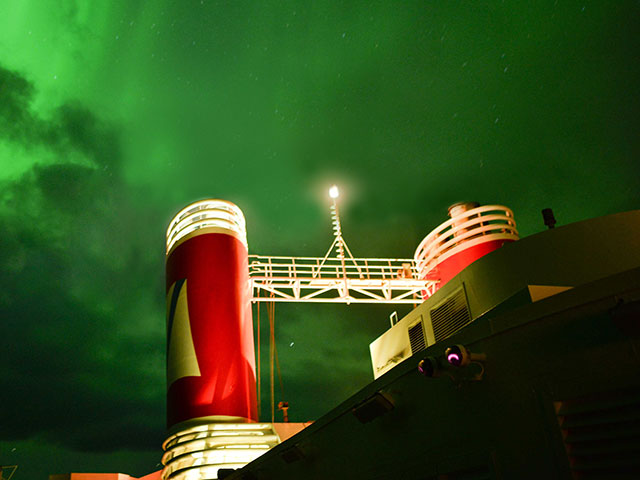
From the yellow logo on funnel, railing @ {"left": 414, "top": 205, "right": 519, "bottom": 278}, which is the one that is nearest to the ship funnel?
railing @ {"left": 414, "top": 205, "right": 519, "bottom": 278}

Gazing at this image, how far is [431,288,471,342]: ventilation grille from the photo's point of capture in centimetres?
1145

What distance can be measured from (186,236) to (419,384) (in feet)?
44.3

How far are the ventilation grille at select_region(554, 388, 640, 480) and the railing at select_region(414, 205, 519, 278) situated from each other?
50.8 feet

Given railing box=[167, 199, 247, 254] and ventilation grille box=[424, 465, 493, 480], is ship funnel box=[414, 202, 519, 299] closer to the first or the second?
railing box=[167, 199, 247, 254]

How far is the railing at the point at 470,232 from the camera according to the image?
20.1 metres

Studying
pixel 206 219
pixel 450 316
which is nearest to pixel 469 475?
pixel 450 316

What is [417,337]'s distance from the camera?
13195 mm

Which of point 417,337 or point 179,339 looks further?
point 179,339

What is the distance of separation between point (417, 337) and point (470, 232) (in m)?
8.16

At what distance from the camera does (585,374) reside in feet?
15.9

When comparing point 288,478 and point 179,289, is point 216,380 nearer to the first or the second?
point 179,289

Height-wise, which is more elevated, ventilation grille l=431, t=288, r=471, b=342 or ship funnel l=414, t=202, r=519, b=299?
ship funnel l=414, t=202, r=519, b=299

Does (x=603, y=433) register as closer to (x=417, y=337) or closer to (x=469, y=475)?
(x=469, y=475)

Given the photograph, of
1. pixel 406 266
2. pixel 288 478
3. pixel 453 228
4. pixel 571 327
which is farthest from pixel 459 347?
pixel 406 266
